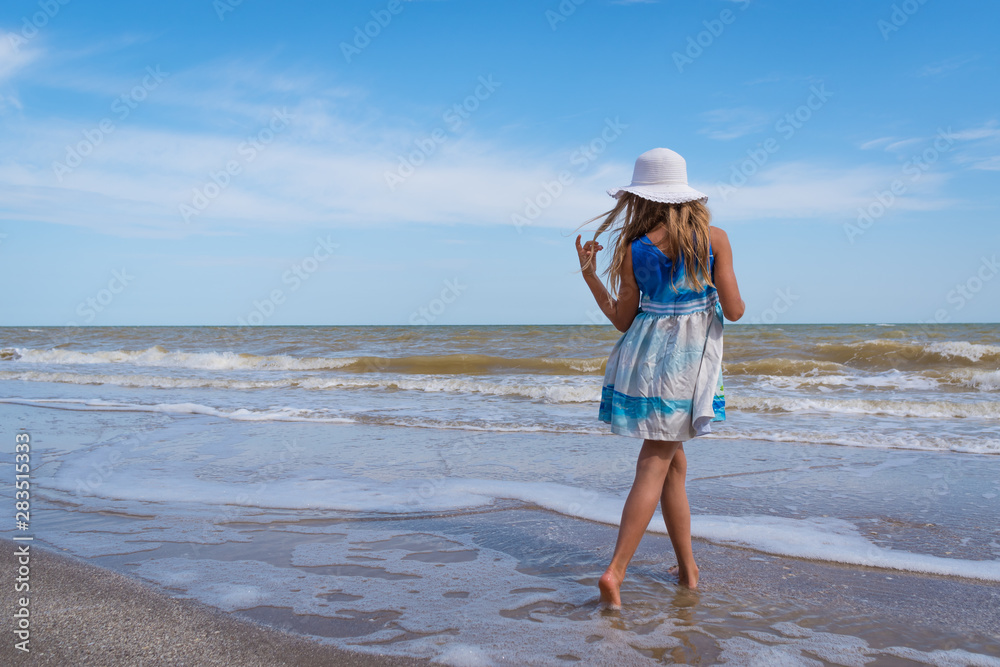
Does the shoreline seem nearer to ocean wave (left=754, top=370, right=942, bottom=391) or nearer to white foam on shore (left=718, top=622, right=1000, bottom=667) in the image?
white foam on shore (left=718, top=622, right=1000, bottom=667)

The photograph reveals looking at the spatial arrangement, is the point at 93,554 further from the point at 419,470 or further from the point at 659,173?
the point at 659,173

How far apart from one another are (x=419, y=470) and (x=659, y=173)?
346 centimetres

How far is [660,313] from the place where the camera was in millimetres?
2713

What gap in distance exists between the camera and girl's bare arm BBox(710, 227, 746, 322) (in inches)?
101

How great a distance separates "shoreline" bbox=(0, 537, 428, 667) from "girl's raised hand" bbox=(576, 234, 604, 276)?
1552mm

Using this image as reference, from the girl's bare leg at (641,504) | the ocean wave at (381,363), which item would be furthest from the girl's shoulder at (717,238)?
the ocean wave at (381,363)

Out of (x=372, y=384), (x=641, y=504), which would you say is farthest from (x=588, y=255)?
(x=372, y=384)

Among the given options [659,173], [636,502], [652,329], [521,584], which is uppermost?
[659,173]

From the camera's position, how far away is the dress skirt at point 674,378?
2.63 meters

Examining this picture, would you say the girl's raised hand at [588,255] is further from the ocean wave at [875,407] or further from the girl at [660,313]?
the ocean wave at [875,407]

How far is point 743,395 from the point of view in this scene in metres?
10.0

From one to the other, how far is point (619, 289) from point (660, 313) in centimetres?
19

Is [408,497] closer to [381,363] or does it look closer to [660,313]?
[660,313]

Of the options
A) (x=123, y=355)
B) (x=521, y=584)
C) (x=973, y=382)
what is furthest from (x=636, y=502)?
(x=123, y=355)
